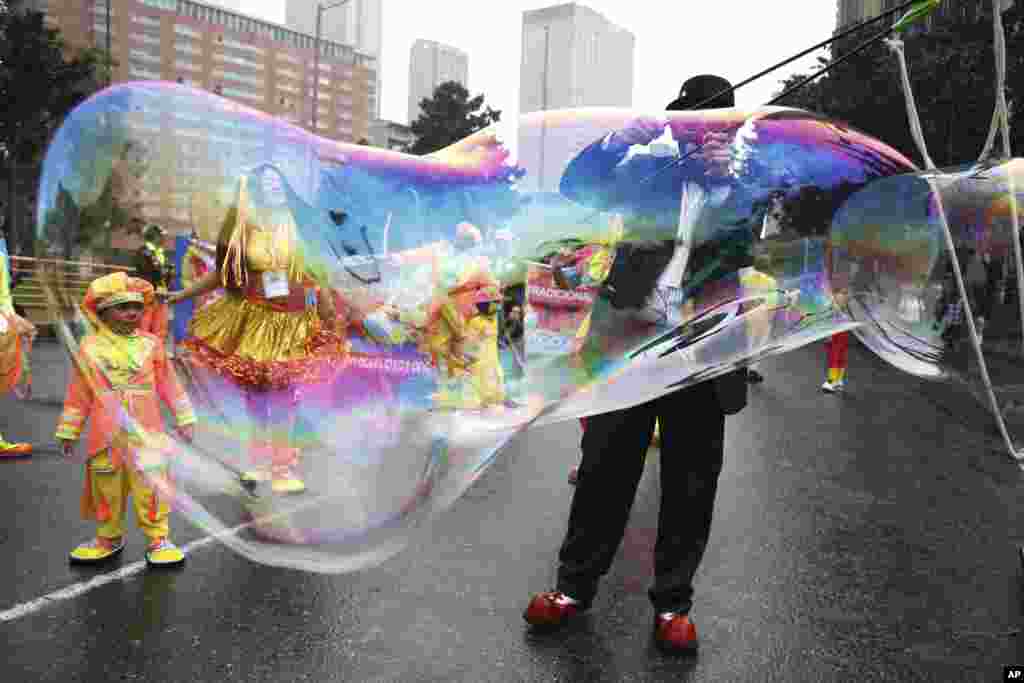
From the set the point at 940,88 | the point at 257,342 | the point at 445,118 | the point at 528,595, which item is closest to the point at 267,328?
the point at 257,342

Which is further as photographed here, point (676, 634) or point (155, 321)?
point (155, 321)

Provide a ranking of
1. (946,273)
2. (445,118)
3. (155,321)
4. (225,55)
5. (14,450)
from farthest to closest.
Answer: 1. (225,55)
2. (445,118)
3. (14,450)
4. (155,321)
5. (946,273)

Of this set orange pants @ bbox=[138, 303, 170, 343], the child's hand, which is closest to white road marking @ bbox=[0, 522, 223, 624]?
the child's hand

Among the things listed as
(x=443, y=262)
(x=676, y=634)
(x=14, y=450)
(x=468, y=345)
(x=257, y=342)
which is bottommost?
(x=14, y=450)

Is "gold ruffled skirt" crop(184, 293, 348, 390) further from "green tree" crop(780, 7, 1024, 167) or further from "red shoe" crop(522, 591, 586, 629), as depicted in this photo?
"green tree" crop(780, 7, 1024, 167)

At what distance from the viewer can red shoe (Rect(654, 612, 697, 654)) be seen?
10.1ft

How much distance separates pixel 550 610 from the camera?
3225 millimetres

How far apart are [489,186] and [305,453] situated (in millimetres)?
1255

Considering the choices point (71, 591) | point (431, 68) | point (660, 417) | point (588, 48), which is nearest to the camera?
point (660, 417)

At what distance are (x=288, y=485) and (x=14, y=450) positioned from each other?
387 centimetres

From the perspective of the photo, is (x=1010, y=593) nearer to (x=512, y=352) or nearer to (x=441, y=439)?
(x=512, y=352)

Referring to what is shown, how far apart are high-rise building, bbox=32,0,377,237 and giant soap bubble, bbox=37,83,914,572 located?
25.3m

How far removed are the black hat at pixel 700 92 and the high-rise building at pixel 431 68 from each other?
2995 centimetres

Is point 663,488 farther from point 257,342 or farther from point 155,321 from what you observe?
point 155,321
